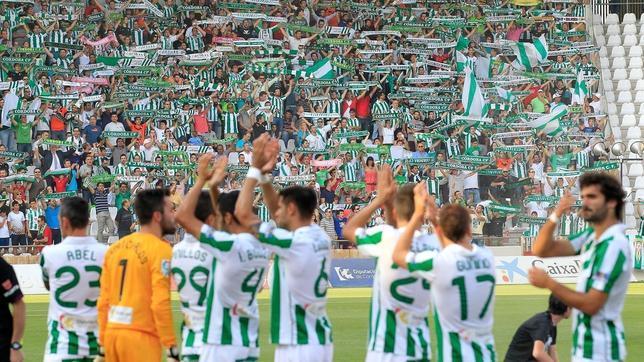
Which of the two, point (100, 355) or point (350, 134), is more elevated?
point (350, 134)

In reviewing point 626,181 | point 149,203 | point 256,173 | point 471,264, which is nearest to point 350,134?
point 626,181

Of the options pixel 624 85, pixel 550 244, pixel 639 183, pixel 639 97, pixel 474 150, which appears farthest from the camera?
pixel 624 85

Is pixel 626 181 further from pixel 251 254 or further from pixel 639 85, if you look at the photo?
pixel 251 254

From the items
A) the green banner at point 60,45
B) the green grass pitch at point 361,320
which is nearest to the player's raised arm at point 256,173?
the green grass pitch at point 361,320

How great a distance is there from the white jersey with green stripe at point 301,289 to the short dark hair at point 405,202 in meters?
0.62

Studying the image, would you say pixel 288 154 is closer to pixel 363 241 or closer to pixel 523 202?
pixel 523 202

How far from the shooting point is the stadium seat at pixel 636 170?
37188mm

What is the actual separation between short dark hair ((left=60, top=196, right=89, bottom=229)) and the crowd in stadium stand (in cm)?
1943

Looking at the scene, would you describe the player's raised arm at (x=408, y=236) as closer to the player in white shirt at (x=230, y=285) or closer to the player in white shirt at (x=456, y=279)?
the player in white shirt at (x=456, y=279)

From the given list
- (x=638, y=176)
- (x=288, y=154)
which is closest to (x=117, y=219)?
(x=288, y=154)

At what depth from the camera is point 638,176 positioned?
122 ft

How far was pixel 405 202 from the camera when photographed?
10.4 metres

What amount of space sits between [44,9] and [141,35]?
2.69 metres

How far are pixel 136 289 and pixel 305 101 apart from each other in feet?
85.8
